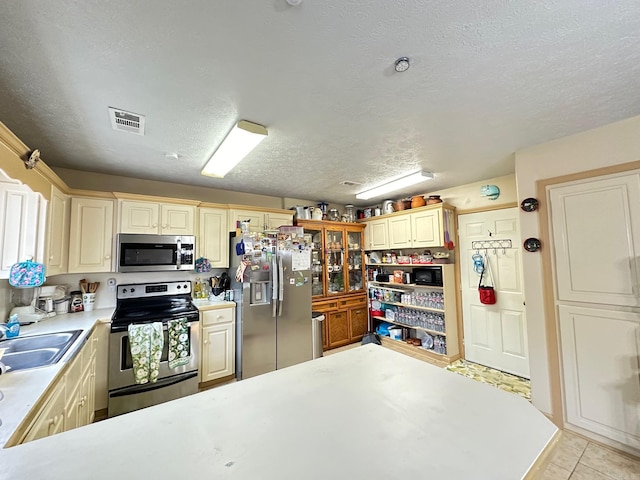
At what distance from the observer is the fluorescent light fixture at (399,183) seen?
3196 mm

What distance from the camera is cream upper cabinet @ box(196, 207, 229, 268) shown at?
11.4ft

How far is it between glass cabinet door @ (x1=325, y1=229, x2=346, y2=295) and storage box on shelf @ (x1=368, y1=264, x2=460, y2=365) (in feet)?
1.91

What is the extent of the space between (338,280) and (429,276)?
1.49 metres

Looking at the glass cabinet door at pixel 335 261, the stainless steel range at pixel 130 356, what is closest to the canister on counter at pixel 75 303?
the stainless steel range at pixel 130 356

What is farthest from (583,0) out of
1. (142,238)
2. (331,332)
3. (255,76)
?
(331,332)

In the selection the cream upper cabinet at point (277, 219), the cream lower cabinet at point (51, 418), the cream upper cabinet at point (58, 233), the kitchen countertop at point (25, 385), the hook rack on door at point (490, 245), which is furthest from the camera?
the cream upper cabinet at point (277, 219)

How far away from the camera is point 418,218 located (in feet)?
12.8

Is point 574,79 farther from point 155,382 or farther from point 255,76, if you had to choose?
point 155,382

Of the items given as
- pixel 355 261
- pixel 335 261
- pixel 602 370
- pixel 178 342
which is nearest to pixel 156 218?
pixel 178 342

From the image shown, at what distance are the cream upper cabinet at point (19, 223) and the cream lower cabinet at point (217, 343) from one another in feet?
4.94

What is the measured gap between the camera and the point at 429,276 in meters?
3.85

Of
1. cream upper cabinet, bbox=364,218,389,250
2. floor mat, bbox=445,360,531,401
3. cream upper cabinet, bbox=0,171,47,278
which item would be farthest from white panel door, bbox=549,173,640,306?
cream upper cabinet, bbox=0,171,47,278

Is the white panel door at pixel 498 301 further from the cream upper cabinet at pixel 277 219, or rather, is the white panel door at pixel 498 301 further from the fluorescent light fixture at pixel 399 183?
the cream upper cabinet at pixel 277 219

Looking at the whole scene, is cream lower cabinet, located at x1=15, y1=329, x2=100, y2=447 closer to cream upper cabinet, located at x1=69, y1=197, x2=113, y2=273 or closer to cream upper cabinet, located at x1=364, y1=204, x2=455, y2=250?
cream upper cabinet, located at x1=69, y1=197, x2=113, y2=273
